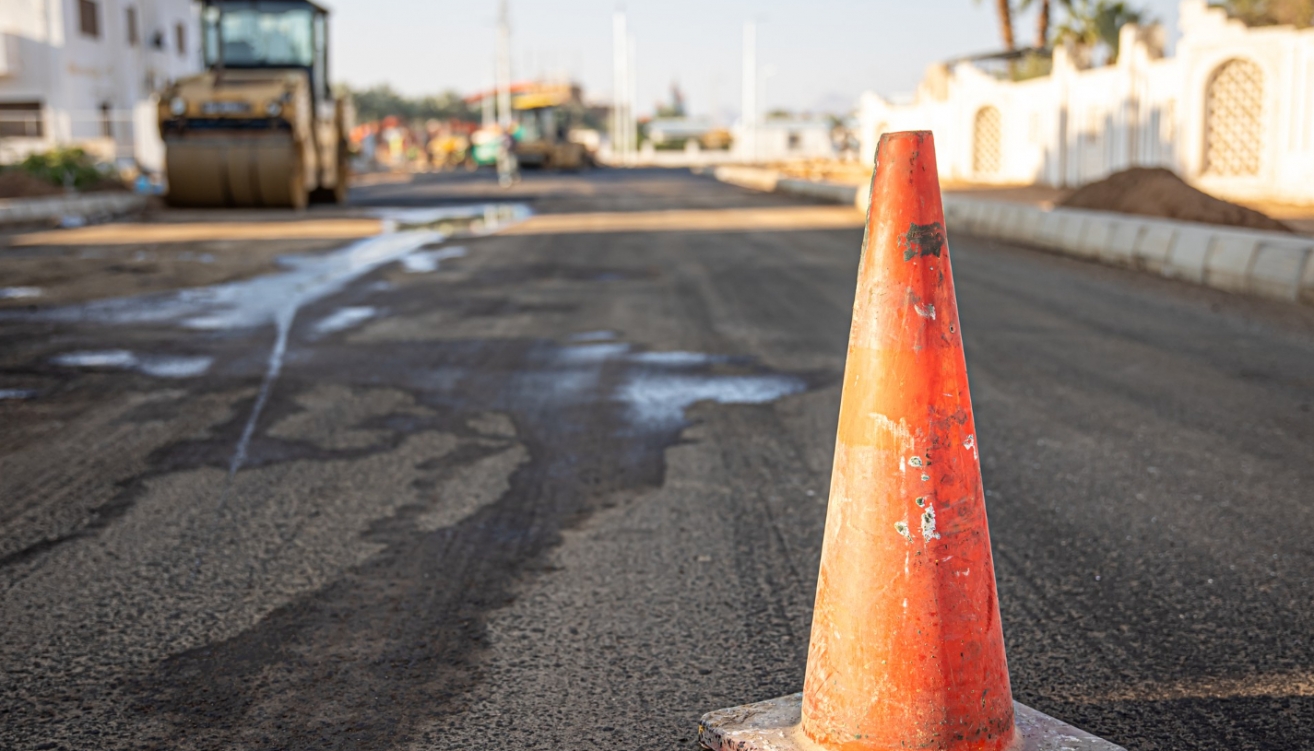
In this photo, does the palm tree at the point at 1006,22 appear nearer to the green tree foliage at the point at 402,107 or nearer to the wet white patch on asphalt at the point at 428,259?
the wet white patch on asphalt at the point at 428,259

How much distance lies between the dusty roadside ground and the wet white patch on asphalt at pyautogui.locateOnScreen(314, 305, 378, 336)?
2.27m

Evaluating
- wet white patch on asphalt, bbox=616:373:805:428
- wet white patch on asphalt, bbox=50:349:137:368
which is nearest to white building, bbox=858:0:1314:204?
wet white patch on asphalt, bbox=616:373:805:428

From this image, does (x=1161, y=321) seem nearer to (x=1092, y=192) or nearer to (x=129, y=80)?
(x=1092, y=192)

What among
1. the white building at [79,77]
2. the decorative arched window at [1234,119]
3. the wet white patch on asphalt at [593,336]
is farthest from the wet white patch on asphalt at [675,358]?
the white building at [79,77]

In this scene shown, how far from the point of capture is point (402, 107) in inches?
5054

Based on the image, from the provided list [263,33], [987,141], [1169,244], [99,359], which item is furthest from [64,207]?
[987,141]

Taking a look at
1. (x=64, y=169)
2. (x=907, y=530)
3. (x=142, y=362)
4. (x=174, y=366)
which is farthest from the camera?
(x=64, y=169)

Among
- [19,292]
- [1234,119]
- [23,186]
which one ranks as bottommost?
[19,292]

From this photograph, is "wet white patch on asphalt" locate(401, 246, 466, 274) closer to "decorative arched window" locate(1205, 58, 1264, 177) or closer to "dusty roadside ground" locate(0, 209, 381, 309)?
"dusty roadside ground" locate(0, 209, 381, 309)

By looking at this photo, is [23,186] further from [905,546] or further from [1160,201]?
[905,546]

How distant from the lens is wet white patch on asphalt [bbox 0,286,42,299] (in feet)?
32.2

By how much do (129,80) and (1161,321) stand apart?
42955 mm

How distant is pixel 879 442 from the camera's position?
2375mm

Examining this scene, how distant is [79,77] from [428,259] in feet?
105
